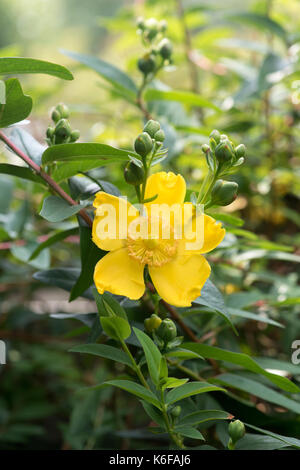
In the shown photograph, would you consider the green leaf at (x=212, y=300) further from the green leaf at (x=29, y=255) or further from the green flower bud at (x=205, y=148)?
the green leaf at (x=29, y=255)

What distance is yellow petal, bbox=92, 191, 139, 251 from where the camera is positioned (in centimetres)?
40

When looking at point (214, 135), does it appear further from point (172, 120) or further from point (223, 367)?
point (172, 120)

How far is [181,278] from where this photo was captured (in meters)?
0.41

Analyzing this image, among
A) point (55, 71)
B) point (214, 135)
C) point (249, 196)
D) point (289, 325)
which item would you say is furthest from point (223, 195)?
point (249, 196)

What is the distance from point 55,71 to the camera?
0.45m

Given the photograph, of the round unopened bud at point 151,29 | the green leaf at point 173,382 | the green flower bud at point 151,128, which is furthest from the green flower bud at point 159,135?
the round unopened bud at point 151,29

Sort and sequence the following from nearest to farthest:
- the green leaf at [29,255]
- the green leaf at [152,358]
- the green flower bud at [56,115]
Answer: the green leaf at [152,358] → the green flower bud at [56,115] → the green leaf at [29,255]

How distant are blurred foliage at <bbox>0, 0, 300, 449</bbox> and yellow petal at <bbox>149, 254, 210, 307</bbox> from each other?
0.19 feet

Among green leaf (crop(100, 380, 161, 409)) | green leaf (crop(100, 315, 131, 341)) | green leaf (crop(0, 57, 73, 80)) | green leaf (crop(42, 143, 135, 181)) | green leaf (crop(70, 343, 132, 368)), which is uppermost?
green leaf (crop(0, 57, 73, 80))

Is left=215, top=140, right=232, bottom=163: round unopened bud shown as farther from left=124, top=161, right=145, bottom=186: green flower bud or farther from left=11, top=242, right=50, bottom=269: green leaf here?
left=11, top=242, right=50, bottom=269: green leaf

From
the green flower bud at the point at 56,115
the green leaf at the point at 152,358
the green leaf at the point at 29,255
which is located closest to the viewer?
the green leaf at the point at 152,358

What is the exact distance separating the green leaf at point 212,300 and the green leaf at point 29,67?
0.79ft

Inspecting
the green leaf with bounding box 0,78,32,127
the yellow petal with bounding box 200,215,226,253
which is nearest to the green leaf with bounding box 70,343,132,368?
the yellow petal with bounding box 200,215,226,253

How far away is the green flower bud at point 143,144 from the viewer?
39 centimetres
